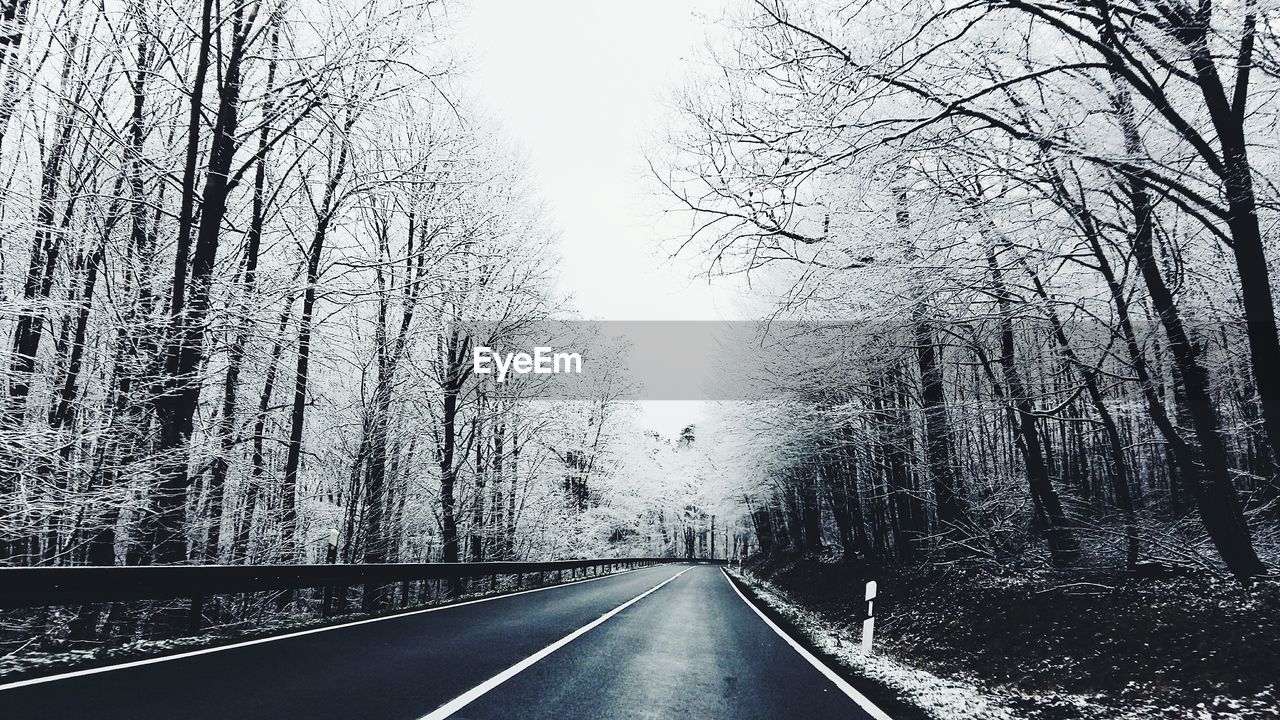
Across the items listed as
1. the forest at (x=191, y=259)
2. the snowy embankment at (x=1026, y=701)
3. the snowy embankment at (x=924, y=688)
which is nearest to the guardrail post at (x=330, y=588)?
the forest at (x=191, y=259)

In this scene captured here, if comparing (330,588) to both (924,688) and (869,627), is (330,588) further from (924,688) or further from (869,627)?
(924,688)

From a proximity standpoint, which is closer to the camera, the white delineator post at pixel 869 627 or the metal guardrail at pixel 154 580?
the metal guardrail at pixel 154 580

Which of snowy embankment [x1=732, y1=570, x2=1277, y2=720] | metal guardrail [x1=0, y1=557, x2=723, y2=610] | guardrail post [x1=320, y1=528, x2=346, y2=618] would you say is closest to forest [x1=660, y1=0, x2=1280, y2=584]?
snowy embankment [x1=732, y1=570, x2=1277, y2=720]

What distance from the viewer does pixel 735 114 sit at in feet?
23.9

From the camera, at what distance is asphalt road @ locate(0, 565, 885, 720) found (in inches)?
160

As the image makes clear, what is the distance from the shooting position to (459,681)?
5.04 meters

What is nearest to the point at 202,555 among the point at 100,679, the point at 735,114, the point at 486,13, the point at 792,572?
the point at 100,679

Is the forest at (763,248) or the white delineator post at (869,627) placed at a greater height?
the forest at (763,248)

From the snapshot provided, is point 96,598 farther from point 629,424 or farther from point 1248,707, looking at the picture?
point 629,424

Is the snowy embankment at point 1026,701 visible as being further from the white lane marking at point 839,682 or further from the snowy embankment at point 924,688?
the white lane marking at point 839,682

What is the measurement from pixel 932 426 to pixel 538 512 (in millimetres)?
18227

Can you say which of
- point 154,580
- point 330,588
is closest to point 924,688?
point 154,580

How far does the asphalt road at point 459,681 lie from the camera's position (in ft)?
13.4

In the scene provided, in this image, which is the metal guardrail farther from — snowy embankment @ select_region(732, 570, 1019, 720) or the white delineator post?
the white delineator post
